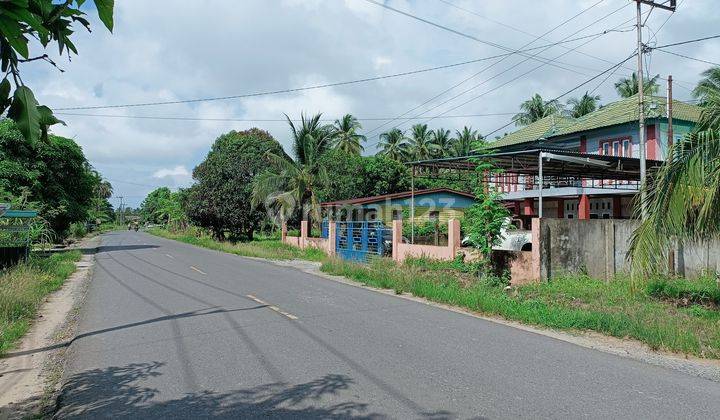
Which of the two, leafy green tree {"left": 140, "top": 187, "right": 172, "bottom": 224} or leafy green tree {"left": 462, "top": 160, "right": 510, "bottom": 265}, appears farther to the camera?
leafy green tree {"left": 140, "top": 187, "right": 172, "bottom": 224}

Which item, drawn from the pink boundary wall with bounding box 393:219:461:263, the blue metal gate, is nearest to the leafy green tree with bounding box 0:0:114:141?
the pink boundary wall with bounding box 393:219:461:263

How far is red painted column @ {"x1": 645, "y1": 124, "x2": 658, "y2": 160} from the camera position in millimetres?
25672

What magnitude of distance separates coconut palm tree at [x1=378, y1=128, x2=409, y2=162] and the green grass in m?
43.8

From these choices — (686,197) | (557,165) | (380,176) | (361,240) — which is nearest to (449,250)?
(557,165)

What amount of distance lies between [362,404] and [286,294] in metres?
7.95

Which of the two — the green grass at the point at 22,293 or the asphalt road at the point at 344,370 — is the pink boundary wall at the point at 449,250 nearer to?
the asphalt road at the point at 344,370

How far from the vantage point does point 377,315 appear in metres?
9.91

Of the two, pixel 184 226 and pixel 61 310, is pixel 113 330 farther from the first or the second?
pixel 184 226

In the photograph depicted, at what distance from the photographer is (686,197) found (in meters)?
8.39

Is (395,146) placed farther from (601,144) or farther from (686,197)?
(686,197)

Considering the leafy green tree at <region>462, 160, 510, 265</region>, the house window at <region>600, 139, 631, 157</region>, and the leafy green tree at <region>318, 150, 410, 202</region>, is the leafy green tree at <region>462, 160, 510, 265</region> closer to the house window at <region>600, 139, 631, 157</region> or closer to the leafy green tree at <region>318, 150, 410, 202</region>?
the house window at <region>600, 139, 631, 157</region>

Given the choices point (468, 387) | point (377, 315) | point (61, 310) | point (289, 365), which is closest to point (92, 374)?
point (289, 365)

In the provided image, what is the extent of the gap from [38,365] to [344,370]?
13.8 ft

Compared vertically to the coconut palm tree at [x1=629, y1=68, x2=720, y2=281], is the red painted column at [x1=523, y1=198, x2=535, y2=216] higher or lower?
→ higher
